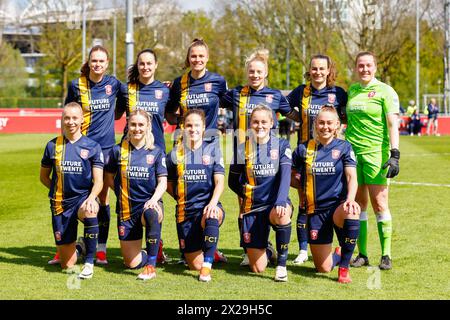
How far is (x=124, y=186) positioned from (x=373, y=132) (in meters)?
2.35

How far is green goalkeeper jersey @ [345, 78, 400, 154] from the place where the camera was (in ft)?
21.8

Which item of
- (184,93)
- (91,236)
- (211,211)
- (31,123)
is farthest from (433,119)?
(91,236)

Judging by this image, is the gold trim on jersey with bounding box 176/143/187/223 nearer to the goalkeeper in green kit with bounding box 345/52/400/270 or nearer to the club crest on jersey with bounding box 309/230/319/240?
the club crest on jersey with bounding box 309/230/319/240

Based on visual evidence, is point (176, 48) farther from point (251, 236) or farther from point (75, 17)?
point (251, 236)

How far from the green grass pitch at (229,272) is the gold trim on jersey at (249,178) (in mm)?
621

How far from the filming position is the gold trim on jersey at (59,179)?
6.62 meters

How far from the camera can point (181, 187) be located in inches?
259

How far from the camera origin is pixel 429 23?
50.2 m

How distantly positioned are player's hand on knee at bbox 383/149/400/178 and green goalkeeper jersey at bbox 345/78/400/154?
0.25 metres

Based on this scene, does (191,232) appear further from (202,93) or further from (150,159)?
(202,93)

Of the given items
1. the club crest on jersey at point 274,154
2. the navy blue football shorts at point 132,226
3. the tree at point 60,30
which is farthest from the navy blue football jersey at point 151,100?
the tree at point 60,30

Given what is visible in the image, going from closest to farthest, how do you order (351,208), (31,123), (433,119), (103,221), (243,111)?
(351,208) < (243,111) < (103,221) < (433,119) < (31,123)

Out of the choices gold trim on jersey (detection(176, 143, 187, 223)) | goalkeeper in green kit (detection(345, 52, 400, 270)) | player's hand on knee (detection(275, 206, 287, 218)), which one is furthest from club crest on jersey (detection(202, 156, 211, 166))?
goalkeeper in green kit (detection(345, 52, 400, 270))

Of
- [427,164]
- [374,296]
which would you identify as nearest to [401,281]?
[374,296]
